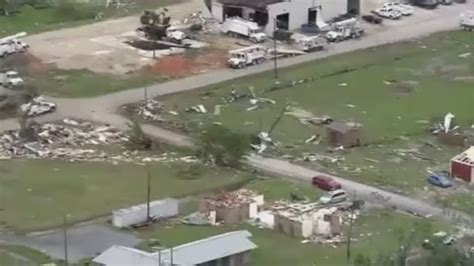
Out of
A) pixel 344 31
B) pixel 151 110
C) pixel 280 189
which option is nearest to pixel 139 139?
pixel 151 110

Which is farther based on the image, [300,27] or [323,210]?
[300,27]

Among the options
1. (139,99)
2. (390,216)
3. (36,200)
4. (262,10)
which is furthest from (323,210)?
(262,10)

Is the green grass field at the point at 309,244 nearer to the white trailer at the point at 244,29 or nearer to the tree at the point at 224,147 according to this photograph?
the tree at the point at 224,147

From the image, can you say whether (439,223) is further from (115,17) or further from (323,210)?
(115,17)

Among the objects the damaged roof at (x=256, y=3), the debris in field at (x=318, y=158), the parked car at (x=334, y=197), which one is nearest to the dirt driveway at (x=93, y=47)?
the damaged roof at (x=256, y=3)

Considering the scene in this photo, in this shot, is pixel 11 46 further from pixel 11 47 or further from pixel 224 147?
pixel 224 147

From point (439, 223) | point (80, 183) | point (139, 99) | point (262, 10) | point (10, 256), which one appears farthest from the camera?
point (262, 10)

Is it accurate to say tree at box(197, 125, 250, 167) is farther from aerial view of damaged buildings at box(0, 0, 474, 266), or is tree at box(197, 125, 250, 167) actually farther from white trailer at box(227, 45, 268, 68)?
white trailer at box(227, 45, 268, 68)
